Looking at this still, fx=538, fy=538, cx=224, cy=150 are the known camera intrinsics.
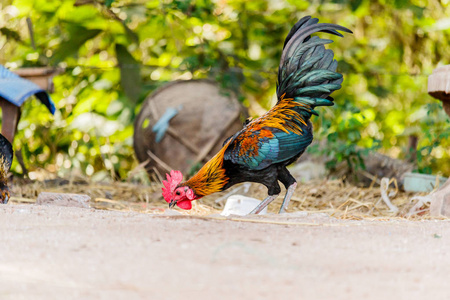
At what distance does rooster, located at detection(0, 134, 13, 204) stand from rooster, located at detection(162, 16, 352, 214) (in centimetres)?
124

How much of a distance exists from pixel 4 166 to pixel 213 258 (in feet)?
8.67

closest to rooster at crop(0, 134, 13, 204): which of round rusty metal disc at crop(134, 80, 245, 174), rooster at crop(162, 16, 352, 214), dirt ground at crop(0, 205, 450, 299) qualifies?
dirt ground at crop(0, 205, 450, 299)

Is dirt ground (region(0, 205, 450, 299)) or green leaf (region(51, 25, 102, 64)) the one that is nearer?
dirt ground (region(0, 205, 450, 299))

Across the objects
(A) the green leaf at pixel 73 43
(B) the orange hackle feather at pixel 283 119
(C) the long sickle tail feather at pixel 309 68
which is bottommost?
(A) the green leaf at pixel 73 43

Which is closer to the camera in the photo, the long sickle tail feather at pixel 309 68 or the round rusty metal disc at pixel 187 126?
the long sickle tail feather at pixel 309 68

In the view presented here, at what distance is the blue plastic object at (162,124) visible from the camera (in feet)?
22.1

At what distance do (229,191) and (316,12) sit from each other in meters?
3.72

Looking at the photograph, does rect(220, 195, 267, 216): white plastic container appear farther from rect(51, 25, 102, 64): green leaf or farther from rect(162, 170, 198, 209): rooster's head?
rect(51, 25, 102, 64): green leaf

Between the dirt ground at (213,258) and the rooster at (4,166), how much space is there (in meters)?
1.05

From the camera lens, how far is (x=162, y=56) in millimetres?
8750

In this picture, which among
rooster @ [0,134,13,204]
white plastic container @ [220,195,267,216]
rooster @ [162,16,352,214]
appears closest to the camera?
rooster @ [162,16,352,214]

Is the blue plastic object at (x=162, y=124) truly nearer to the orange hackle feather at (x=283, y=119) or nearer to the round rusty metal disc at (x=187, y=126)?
the round rusty metal disc at (x=187, y=126)

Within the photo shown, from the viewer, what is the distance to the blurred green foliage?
24.3 ft

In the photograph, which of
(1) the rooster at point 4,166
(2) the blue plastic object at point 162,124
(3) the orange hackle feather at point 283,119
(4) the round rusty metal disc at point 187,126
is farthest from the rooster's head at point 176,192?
(2) the blue plastic object at point 162,124
